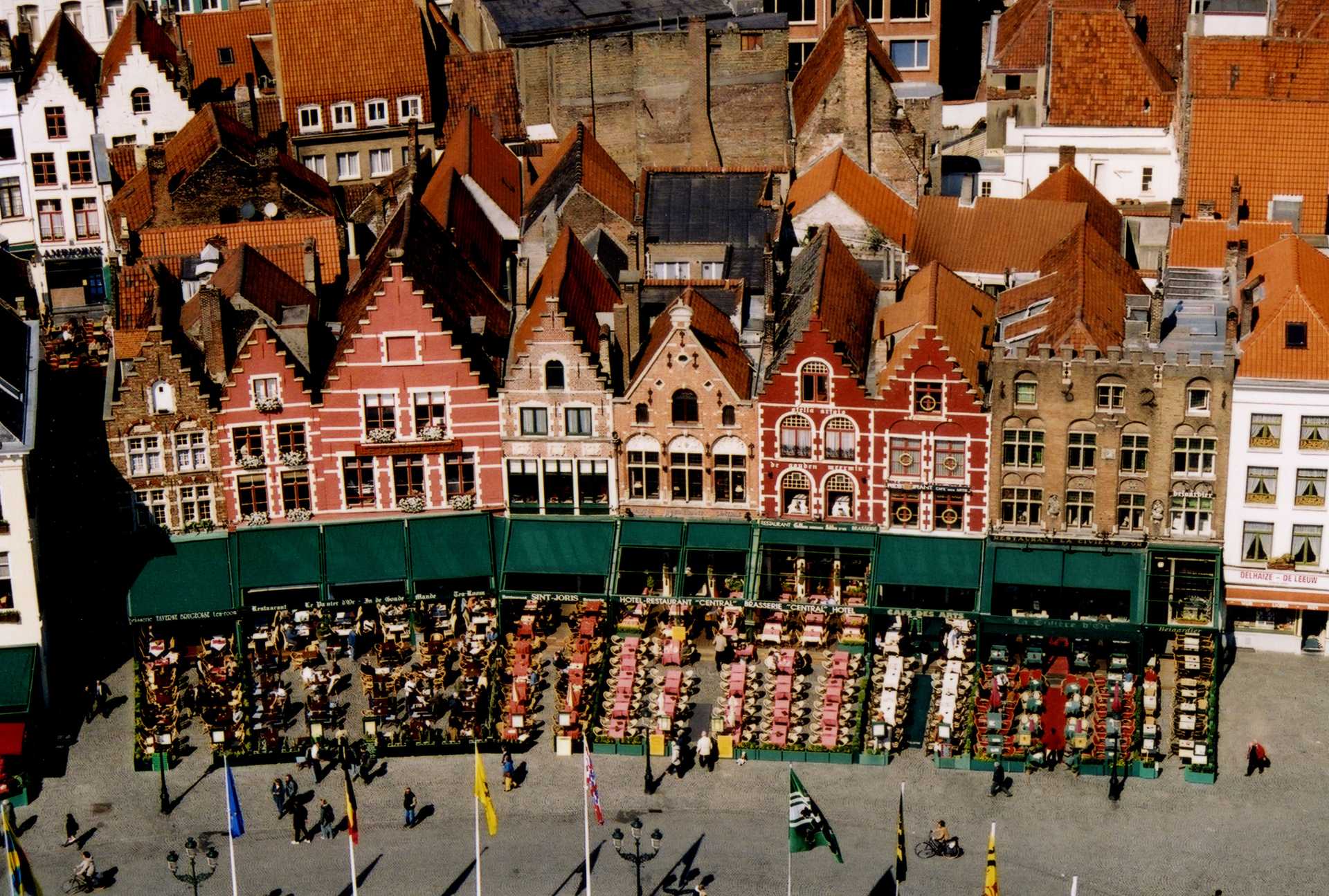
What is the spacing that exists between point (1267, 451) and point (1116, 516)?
21.3ft

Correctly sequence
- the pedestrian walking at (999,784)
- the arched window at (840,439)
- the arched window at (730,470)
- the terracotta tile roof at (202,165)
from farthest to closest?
1. the terracotta tile roof at (202,165)
2. the arched window at (730,470)
3. the arched window at (840,439)
4. the pedestrian walking at (999,784)

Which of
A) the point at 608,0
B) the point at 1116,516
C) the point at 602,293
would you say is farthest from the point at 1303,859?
the point at 608,0

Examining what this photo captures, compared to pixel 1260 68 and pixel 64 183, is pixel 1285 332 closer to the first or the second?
pixel 1260 68

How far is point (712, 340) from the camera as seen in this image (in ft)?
342

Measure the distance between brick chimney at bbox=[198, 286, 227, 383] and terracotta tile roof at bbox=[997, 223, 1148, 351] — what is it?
107ft

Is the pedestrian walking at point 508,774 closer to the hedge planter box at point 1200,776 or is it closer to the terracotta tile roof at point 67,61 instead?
the hedge planter box at point 1200,776

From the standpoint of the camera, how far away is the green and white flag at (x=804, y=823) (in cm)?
8681

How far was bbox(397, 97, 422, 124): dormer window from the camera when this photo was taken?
12962 centimetres

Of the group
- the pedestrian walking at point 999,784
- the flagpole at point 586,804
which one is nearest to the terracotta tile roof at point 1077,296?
the pedestrian walking at point 999,784

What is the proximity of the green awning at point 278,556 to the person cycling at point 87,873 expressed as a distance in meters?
16.3

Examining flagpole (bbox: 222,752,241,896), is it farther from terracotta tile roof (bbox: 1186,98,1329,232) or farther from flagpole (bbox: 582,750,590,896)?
terracotta tile roof (bbox: 1186,98,1329,232)

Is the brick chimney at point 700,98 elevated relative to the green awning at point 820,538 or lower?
elevated

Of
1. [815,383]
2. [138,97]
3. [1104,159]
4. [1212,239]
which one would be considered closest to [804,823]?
[815,383]

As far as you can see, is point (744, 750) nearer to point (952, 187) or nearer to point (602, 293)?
point (602, 293)
